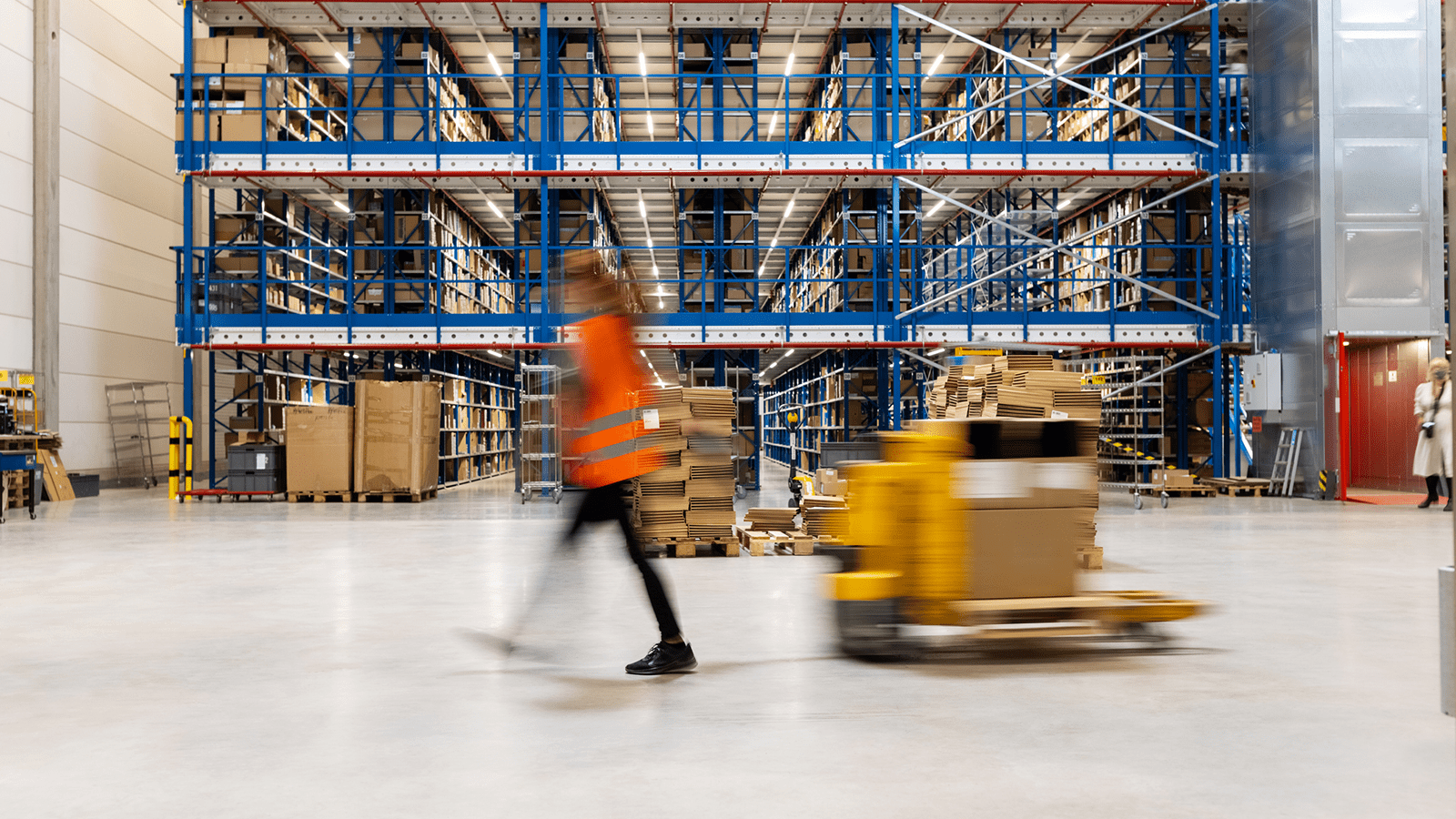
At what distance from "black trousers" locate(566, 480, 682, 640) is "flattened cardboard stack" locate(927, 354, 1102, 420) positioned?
3874 mm

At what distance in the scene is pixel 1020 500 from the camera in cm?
466

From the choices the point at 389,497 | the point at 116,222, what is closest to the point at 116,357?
the point at 116,222

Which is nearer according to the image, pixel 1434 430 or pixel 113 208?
pixel 1434 430

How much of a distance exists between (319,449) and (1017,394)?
36.4 ft

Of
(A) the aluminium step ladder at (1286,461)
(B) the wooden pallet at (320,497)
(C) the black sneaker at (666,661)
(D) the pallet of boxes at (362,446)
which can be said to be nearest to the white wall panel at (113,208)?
(B) the wooden pallet at (320,497)

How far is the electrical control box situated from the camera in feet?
51.4

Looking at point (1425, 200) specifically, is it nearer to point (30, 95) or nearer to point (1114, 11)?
point (1114, 11)

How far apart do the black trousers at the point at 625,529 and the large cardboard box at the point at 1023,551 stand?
140cm

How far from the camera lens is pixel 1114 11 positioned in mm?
16250

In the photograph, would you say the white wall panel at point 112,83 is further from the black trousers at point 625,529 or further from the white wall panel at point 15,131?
the black trousers at point 625,529

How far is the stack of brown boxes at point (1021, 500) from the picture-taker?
462 centimetres

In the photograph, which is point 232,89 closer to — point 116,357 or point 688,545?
point 116,357

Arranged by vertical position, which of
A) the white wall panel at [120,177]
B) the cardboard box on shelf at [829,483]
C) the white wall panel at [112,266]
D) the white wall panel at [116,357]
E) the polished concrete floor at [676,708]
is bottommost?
the polished concrete floor at [676,708]

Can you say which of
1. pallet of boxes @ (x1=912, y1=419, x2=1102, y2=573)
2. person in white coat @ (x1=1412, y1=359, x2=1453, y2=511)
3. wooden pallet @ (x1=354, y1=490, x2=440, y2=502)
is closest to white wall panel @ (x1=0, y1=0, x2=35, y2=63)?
wooden pallet @ (x1=354, y1=490, x2=440, y2=502)
